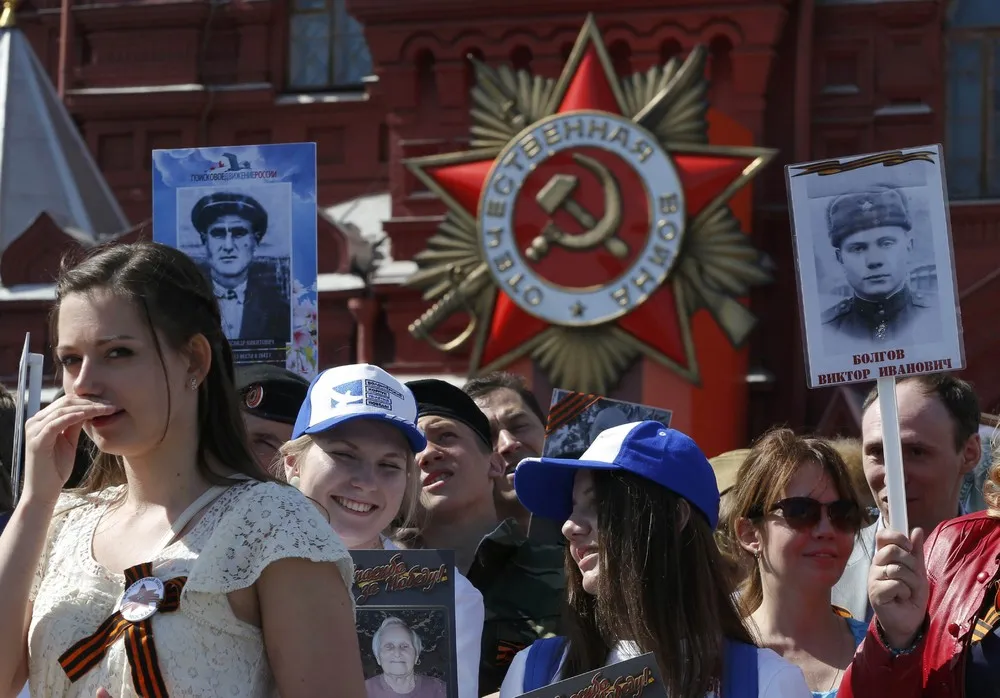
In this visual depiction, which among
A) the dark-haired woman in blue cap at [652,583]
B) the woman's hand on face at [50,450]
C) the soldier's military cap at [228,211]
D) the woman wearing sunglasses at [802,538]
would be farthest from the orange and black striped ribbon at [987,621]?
the soldier's military cap at [228,211]

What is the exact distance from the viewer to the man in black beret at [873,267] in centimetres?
352

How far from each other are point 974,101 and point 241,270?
6.46 meters

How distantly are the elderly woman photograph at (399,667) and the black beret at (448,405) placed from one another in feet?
4.56

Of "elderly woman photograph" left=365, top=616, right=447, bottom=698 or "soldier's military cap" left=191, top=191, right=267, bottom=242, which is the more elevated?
"soldier's military cap" left=191, top=191, right=267, bottom=242

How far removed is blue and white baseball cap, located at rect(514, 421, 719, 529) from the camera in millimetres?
3166

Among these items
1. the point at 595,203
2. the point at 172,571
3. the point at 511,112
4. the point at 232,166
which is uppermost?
the point at 511,112

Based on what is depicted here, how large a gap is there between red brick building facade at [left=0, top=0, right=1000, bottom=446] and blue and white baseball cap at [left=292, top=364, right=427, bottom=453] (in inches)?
243

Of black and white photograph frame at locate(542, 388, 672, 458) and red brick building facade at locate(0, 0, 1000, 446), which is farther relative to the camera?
red brick building facade at locate(0, 0, 1000, 446)

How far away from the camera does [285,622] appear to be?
2.48 meters

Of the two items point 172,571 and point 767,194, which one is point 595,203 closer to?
point 767,194

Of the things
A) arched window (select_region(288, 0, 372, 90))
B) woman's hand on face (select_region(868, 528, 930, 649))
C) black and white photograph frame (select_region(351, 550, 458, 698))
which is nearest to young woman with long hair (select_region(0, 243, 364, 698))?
black and white photograph frame (select_region(351, 550, 458, 698))

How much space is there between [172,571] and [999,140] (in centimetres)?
885

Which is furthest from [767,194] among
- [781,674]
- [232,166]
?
[781,674]

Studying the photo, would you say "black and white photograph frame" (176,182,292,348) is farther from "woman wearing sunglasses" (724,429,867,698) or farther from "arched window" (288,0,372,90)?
"arched window" (288,0,372,90)
